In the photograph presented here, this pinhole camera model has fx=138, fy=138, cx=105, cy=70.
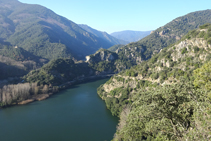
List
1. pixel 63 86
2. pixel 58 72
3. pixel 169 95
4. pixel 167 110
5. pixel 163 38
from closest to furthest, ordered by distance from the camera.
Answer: pixel 167 110 < pixel 169 95 < pixel 63 86 < pixel 58 72 < pixel 163 38

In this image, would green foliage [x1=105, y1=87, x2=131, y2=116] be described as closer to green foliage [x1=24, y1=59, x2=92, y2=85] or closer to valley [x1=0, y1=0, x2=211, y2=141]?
valley [x1=0, y1=0, x2=211, y2=141]

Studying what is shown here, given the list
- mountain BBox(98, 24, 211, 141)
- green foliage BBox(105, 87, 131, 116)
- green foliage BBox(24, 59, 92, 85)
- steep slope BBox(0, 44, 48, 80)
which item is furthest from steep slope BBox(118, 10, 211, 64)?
green foliage BBox(105, 87, 131, 116)

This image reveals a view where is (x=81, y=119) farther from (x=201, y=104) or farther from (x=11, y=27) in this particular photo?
(x=11, y=27)

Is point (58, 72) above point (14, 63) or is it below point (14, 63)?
below

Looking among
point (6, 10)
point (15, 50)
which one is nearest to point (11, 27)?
point (6, 10)

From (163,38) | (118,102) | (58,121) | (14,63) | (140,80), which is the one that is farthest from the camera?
(163,38)

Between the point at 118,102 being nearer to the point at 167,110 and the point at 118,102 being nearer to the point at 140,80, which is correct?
the point at 140,80

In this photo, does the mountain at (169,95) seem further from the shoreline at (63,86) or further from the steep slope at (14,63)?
the steep slope at (14,63)

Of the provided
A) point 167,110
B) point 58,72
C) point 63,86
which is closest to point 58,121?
point 167,110
